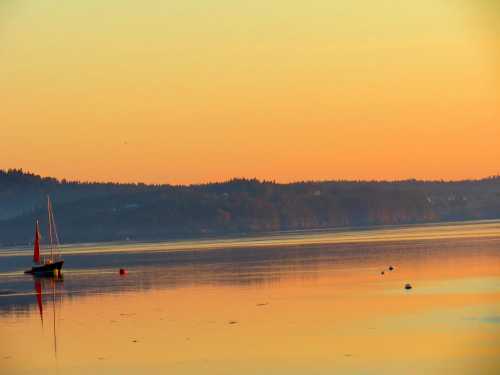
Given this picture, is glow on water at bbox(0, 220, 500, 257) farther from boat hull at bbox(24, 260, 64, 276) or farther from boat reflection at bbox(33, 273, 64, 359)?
boat reflection at bbox(33, 273, 64, 359)

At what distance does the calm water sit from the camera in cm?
2870

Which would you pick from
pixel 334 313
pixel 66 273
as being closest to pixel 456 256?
pixel 66 273

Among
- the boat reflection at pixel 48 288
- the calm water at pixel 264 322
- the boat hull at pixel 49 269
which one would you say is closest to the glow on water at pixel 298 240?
the boat hull at pixel 49 269

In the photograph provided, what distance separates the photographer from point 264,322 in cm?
3653

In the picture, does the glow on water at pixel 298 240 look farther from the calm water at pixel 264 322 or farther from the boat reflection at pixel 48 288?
the calm water at pixel 264 322

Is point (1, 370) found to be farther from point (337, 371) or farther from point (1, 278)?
point (1, 278)

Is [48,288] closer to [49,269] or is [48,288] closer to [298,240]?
[49,269]

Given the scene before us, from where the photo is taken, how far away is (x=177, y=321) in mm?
38062

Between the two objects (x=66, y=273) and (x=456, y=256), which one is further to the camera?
(x=66, y=273)

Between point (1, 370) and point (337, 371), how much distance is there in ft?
27.6

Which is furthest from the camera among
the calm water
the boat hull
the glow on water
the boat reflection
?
the glow on water

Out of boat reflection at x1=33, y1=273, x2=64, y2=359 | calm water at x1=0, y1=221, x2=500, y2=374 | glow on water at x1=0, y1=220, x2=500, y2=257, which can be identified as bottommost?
calm water at x1=0, y1=221, x2=500, y2=374

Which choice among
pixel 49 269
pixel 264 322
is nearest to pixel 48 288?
pixel 49 269

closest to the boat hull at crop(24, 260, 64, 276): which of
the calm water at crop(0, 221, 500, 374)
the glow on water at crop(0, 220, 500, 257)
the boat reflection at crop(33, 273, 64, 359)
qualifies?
the boat reflection at crop(33, 273, 64, 359)
